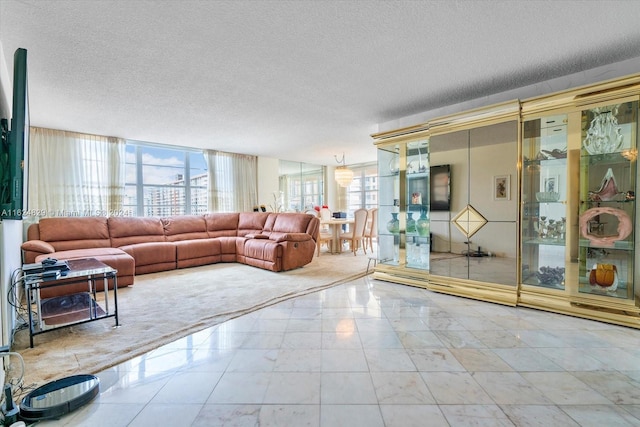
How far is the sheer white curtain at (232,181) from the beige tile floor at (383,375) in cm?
429

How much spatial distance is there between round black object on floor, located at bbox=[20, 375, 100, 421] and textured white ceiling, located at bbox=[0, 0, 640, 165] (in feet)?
7.39

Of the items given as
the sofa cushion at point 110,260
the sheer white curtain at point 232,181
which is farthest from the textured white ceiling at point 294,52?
the sheer white curtain at point 232,181

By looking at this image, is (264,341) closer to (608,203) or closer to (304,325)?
(304,325)

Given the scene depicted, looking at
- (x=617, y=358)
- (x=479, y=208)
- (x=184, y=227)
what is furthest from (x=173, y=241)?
(x=617, y=358)

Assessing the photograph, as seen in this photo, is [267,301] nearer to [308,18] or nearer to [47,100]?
[308,18]

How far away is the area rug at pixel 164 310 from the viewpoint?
1974 millimetres

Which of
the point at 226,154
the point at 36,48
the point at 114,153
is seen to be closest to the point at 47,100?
the point at 36,48

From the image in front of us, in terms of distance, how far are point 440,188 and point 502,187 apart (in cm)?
65

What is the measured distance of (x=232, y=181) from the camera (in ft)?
21.7

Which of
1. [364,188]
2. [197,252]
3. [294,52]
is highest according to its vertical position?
[294,52]

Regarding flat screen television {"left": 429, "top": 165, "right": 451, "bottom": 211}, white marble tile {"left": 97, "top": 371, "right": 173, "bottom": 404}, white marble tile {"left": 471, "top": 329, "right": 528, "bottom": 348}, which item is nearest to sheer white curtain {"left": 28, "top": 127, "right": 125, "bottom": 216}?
white marble tile {"left": 97, "top": 371, "right": 173, "bottom": 404}

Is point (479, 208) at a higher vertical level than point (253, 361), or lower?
higher

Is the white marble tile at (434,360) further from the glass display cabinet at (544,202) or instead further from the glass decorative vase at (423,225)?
the glass decorative vase at (423,225)

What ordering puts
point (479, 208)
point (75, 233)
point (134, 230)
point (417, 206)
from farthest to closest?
1. point (134, 230)
2. point (75, 233)
3. point (417, 206)
4. point (479, 208)
